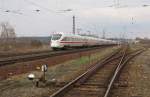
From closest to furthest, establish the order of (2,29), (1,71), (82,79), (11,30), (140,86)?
(140,86) < (82,79) < (1,71) < (2,29) < (11,30)

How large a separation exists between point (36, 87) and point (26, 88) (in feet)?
1.37

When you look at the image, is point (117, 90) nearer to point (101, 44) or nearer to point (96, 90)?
point (96, 90)

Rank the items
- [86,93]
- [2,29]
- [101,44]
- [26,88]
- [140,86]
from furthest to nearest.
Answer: [2,29], [101,44], [140,86], [26,88], [86,93]

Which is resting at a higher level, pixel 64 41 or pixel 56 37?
pixel 56 37

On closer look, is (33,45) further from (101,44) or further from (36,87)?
(36,87)

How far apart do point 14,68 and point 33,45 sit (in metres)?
51.3

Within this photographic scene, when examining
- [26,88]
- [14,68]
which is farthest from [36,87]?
[14,68]

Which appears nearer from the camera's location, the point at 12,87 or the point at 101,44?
the point at 12,87

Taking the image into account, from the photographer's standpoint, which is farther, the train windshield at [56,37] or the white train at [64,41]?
the train windshield at [56,37]

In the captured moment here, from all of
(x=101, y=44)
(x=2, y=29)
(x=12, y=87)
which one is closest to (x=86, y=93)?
(x=12, y=87)

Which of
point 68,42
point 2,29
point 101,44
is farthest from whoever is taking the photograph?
point 2,29

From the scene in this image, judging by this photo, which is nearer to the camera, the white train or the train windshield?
the white train

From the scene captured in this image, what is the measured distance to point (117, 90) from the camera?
15688mm

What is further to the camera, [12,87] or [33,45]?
[33,45]
